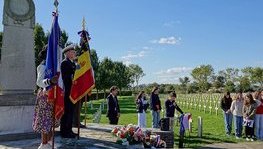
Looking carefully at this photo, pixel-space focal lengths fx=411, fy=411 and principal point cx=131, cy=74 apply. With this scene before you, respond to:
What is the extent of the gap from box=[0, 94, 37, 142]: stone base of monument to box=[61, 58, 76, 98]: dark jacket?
126cm

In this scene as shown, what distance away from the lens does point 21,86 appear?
10500 millimetres

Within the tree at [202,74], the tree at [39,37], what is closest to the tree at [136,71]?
the tree at [202,74]

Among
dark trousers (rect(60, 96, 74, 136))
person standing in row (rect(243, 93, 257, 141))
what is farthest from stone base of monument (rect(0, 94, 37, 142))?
person standing in row (rect(243, 93, 257, 141))

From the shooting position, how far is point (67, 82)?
30.8ft

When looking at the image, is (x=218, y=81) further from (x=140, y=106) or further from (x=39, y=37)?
(x=140, y=106)

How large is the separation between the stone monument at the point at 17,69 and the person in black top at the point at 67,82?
1139 mm

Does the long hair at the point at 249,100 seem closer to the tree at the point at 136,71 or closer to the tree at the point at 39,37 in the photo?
the tree at the point at 39,37

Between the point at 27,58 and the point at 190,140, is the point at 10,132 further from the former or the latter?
the point at 190,140

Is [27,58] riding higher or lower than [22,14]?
lower

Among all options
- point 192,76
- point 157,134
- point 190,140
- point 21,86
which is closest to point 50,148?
point 21,86

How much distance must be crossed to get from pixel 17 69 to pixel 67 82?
1825 millimetres

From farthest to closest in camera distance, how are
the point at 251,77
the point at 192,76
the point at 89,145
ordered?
the point at 192,76, the point at 251,77, the point at 89,145

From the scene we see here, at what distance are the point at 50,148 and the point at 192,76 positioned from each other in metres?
107

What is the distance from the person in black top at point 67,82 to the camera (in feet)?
30.2
